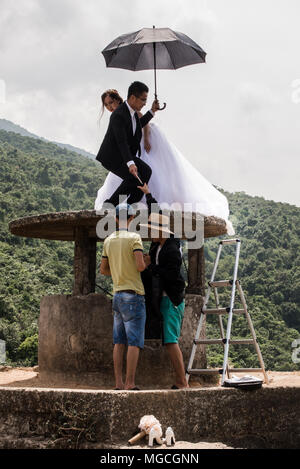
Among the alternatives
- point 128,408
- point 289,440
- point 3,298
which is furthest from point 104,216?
point 3,298

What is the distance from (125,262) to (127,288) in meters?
0.24

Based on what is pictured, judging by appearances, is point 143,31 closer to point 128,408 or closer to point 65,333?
point 65,333

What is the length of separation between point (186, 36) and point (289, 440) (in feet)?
16.8

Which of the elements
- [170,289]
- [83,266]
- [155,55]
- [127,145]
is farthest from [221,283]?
[155,55]

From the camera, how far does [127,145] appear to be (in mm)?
7738

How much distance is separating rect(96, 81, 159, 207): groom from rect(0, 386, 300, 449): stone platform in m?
2.71

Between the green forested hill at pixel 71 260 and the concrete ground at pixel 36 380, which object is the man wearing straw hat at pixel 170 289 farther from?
the green forested hill at pixel 71 260

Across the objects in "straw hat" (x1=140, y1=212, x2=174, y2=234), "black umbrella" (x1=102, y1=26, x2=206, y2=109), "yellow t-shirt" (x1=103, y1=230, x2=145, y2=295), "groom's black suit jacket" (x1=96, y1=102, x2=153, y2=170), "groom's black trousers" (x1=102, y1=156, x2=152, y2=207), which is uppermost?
"black umbrella" (x1=102, y1=26, x2=206, y2=109)

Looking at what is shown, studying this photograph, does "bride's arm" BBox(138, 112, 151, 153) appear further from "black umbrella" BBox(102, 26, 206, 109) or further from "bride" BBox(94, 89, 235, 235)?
"black umbrella" BBox(102, 26, 206, 109)

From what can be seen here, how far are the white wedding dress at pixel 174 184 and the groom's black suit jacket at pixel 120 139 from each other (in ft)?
1.00

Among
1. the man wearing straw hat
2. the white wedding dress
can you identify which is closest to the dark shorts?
the man wearing straw hat

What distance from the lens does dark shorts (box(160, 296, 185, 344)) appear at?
6.48 m

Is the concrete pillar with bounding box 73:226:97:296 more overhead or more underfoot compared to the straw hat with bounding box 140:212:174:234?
more underfoot

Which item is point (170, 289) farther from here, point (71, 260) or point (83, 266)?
point (71, 260)
